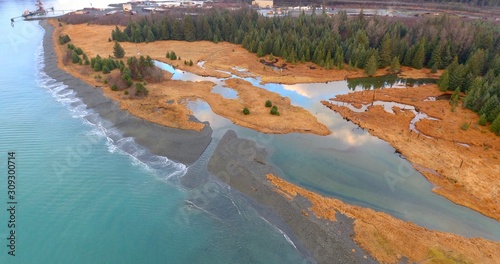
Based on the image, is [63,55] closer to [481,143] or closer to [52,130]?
[52,130]

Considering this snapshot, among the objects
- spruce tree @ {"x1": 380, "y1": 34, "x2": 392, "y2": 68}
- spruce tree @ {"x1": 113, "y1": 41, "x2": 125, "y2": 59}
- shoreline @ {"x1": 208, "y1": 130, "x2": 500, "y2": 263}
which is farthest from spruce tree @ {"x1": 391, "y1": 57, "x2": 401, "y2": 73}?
spruce tree @ {"x1": 113, "y1": 41, "x2": 125, "y2": 59}

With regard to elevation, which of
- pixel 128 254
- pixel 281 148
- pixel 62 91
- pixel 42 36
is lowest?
pixel 128 254

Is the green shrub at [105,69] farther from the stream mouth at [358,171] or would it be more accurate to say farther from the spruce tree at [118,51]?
the stream mouth at [358,171]

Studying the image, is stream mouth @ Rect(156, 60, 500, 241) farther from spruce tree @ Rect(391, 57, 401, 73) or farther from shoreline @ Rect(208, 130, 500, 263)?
spruce tree @ Rect(391, 57, 401, 73)

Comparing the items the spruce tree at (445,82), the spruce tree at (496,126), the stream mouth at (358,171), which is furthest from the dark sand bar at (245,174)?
the spruce tree at (445,82)

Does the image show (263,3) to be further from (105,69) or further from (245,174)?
(245,174)

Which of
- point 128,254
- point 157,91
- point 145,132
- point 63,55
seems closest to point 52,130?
point 145,132
